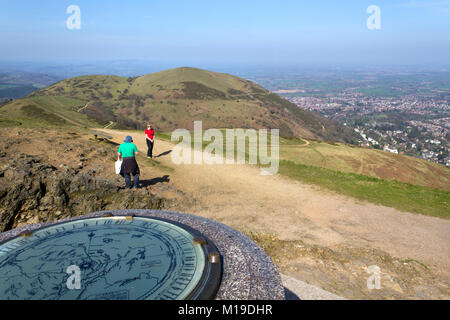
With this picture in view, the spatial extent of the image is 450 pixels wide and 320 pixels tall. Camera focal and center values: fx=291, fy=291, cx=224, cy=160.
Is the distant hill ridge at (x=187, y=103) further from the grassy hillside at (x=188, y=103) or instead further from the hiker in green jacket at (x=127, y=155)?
the hiker in green jacket at (x=127, y=155)

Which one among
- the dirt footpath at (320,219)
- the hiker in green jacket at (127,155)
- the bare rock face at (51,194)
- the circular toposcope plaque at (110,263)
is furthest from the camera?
the hiker in green jacket at (127,155)

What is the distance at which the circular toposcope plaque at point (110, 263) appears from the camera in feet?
14.0

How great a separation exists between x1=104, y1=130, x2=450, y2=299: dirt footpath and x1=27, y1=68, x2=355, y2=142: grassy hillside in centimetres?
7718

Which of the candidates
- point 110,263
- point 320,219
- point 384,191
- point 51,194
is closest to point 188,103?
point 384,191

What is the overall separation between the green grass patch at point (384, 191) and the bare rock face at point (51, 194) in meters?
8.36

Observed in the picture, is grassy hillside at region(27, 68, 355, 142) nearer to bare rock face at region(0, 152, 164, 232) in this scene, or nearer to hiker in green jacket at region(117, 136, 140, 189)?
bare rock face at region(0, 152, 164, 232)

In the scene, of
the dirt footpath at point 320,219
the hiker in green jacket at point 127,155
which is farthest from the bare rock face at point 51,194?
the dirt footpath at point 320,219

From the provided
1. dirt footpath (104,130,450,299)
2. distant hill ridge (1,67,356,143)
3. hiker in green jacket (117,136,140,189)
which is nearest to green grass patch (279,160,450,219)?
dirt footpath (104,130,450,299)

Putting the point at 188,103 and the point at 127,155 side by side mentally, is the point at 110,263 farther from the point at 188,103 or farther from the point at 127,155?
the point at 188,103

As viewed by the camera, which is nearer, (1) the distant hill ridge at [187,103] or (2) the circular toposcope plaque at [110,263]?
(2) the circular toposcope plaque at [110,263]

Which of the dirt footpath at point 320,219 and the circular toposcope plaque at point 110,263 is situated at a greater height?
the circular toposcope plaque at point 110,263

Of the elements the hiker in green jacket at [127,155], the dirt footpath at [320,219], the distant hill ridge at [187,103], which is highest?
the distant hill ridge at [187,103]

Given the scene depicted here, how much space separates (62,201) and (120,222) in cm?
389
